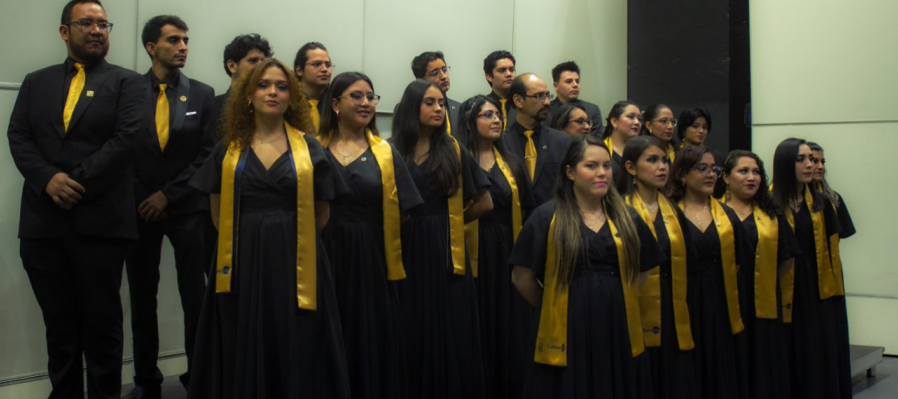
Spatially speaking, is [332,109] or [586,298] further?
[332,109]

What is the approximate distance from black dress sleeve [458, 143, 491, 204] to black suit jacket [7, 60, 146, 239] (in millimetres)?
1488

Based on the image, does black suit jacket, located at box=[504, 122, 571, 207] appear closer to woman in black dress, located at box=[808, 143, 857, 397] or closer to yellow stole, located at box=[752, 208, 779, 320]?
yellow stole, located at box=[752, 208, 779, 320]

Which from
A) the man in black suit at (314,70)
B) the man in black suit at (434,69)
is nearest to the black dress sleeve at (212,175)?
the man in black suit at (314,70)

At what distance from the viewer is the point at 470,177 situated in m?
4.25

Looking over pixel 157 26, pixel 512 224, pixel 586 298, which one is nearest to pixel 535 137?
pixel 512 224

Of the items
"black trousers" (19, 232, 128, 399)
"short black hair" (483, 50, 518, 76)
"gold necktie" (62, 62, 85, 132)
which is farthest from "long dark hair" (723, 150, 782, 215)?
"gold necktie" (62, 62, 85, 132)

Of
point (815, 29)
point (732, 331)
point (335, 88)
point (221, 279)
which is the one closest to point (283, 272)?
point (221, 279)

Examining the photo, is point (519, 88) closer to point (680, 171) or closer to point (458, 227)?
point (680, 171)

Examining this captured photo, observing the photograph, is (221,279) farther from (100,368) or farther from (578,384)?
(578,384)

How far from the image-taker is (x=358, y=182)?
3822 millimetres

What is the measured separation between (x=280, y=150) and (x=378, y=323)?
2.86 ft

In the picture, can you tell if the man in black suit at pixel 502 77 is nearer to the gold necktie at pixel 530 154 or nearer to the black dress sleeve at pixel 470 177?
the gold necktie at pixel 530 154

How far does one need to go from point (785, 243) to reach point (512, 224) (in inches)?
56.5

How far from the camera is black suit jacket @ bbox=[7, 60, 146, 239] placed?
147 inches
